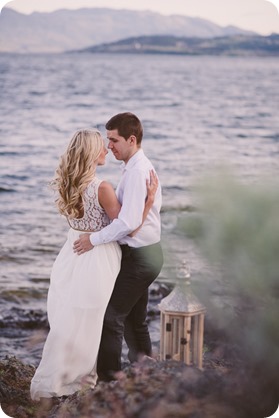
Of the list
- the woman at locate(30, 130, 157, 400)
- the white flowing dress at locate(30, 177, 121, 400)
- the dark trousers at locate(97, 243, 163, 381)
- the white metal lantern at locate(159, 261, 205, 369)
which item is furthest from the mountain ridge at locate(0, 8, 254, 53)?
the white metal lantern at locate(159, 261, 205, 369)

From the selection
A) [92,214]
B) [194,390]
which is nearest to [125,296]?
[92,214]

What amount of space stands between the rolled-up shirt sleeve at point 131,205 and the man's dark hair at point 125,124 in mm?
164

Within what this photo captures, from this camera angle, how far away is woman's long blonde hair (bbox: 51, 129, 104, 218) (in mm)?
3279

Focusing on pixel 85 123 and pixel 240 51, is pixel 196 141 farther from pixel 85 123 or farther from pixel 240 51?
pixel 240 51

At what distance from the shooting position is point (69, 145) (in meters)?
3.30

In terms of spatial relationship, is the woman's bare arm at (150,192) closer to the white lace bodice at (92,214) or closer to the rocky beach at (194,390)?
the white lace bodice at (92,214)

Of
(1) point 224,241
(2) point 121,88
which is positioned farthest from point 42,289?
(1) point 224,241

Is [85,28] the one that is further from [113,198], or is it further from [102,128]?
[102,128]

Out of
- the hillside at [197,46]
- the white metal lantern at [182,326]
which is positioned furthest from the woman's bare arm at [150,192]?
the hillside at [197,46]

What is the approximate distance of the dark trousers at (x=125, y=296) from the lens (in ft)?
11.2

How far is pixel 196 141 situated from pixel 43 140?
1313 millimetres

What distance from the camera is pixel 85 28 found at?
420 cm

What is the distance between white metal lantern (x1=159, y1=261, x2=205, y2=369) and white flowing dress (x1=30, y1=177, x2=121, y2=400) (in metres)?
0.27

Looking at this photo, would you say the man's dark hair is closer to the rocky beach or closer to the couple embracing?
the couple embracing
